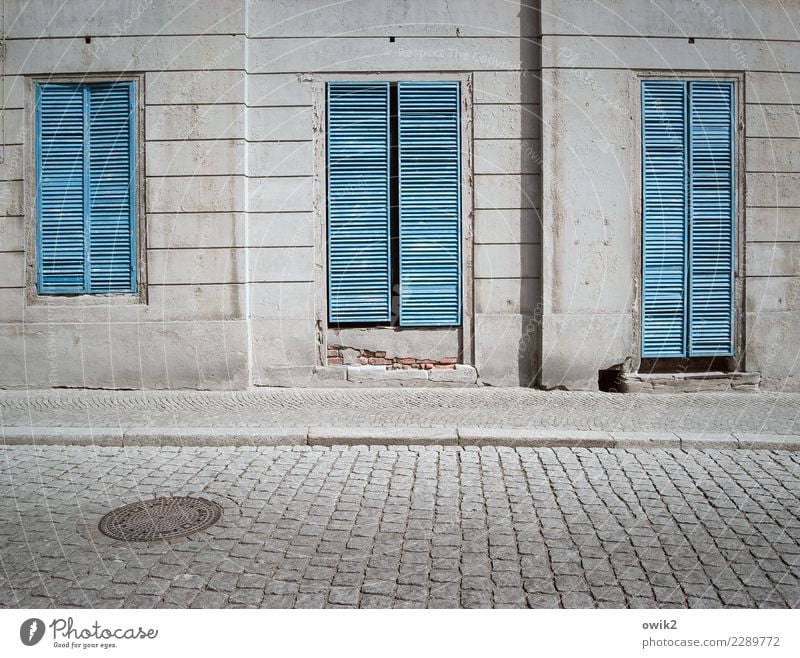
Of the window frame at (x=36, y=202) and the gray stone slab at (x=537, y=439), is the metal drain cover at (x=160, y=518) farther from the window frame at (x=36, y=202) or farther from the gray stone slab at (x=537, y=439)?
the window frame at (x=36, y=202)

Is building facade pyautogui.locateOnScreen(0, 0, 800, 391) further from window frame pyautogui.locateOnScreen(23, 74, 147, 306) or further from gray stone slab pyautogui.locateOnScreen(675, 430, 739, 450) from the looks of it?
gray stone slab pyautogui.locateOnScreen(675, 430, 739, 450)

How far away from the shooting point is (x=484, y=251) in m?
8.99

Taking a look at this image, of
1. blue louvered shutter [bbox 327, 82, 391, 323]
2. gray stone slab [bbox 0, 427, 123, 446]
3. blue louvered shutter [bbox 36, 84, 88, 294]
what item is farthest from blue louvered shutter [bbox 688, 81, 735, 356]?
blue louvered shutter [bbox 36, 84, 88, 294]

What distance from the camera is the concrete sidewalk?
6434 millimetres

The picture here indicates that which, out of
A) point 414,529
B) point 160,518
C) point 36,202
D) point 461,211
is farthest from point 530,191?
point 36,202

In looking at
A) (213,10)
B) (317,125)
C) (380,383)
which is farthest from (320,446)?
(213,10)

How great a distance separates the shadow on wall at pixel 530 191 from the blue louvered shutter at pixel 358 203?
5.75ft

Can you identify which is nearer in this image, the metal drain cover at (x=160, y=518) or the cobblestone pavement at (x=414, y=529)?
the cobblestone pavement at (x=414, y=529)

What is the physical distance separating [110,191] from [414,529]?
675 cm

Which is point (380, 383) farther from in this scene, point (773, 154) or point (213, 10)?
point (773, 154)

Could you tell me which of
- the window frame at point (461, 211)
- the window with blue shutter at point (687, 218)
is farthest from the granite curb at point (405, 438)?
the window with blue shutter at point (687, 218)

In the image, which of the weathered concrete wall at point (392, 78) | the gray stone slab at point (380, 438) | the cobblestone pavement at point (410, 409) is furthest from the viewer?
the weathered concrete wall at point (392, 78)

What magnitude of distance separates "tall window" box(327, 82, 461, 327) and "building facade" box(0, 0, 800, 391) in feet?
0.09

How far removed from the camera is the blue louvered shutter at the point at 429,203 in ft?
29.5
